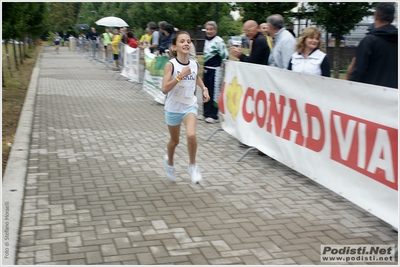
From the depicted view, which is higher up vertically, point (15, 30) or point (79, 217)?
point (15, 30)

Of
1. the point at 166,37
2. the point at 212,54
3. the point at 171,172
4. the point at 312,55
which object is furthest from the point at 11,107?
the point at 312,55

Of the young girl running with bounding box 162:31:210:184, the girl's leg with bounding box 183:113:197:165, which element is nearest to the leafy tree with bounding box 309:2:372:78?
the young girl running with bounding box 162:31:210:184

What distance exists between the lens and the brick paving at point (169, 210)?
4211 millimetres

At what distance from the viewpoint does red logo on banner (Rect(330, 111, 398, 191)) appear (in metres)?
4.35

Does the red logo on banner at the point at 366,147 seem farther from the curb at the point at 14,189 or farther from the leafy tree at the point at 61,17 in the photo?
the leafy tree at the point at 61,17

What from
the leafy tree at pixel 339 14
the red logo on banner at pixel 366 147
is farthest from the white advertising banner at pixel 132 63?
the red logo on banner at pixel 366 147

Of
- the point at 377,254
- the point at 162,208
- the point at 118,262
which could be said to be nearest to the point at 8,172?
the point at 162,208

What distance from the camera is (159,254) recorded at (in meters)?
4.15

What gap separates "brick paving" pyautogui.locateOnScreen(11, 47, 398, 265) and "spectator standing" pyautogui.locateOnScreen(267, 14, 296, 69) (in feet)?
4.89

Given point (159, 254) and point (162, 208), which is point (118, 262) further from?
point (162, 208)

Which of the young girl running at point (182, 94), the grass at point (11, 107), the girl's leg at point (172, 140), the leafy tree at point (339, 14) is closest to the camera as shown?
the young girl running at point (182, 94)

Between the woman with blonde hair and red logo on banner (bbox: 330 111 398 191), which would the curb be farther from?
the woman with blonde hair

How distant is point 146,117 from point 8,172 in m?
4.80

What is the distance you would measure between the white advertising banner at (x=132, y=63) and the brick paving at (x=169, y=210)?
8.62 metres
